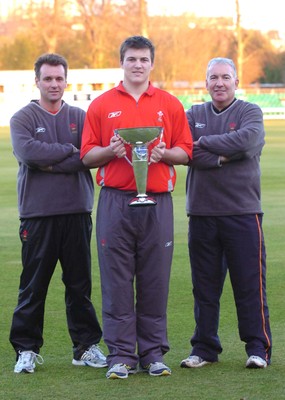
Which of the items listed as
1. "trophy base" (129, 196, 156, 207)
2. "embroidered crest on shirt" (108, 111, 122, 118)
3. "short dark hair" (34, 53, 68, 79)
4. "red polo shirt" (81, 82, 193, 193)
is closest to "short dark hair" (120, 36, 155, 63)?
"red polo shirt" (81, 82, 193, 193)

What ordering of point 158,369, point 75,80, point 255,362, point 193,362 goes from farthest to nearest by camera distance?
point 75,80 < point 193,362 < point 255,362 < point 158,369

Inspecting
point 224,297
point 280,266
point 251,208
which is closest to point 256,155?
point 251,208

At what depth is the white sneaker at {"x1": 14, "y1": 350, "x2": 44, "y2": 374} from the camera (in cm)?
601

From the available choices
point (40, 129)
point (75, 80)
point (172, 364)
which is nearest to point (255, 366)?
point (172, 364)

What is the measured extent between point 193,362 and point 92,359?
24.4 inches

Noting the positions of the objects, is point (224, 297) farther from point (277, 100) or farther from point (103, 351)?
point (277, 100)

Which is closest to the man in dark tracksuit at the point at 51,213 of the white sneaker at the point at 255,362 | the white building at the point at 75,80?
the white sneaker at the point at 255,362

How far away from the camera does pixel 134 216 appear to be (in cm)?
580

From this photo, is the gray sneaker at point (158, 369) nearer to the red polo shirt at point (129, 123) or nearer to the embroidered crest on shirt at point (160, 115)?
the red polo shirt at point (129, 123)

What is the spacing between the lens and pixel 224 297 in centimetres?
845

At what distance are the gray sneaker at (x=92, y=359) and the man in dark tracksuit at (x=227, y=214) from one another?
0.50 meters

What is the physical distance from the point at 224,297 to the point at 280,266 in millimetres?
1669

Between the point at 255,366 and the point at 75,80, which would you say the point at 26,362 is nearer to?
the point at 255,366

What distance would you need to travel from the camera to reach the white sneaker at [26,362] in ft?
19.7
